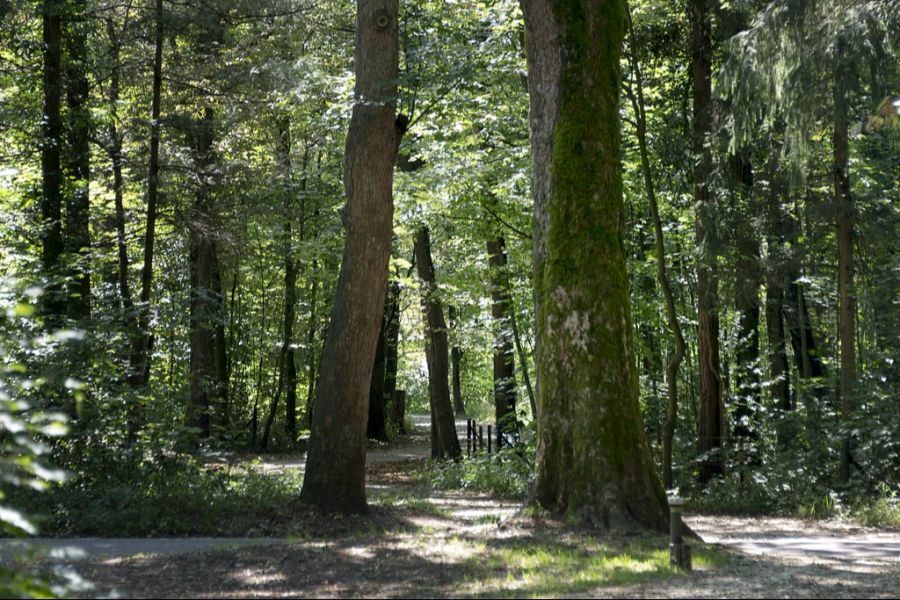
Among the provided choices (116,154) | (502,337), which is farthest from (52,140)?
(502,337)

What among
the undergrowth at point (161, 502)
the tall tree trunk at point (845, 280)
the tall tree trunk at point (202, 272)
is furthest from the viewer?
the tall tree trunk at point (202, 272)

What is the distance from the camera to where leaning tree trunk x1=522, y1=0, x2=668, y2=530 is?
9.77 m

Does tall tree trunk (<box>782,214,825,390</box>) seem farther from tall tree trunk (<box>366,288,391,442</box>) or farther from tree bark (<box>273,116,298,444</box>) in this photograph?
tall tree trunk (<box>366,288,391,442</box>)

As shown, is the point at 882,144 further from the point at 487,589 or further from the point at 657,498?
the point at 487,589

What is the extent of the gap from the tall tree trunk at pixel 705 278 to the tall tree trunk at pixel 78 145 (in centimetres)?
1128

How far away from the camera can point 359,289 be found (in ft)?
41.0

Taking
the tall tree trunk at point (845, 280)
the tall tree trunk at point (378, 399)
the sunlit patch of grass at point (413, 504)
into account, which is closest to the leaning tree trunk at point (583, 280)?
the sunlit patch of grass at point (413, 504)

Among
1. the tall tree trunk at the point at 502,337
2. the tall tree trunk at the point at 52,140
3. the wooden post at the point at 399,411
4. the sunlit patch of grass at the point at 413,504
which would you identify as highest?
the tall tree trunk at the point at 52,140

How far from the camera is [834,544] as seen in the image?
11367 millimetres

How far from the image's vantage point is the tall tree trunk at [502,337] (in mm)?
20734

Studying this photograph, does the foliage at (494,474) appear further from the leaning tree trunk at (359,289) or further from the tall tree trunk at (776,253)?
the leaning tree trunk at (359,289)

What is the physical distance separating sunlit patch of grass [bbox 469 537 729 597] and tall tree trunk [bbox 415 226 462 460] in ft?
44.9

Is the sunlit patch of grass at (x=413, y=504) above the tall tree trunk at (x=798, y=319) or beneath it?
beneath

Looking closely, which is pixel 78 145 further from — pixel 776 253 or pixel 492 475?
pixel 776 253
